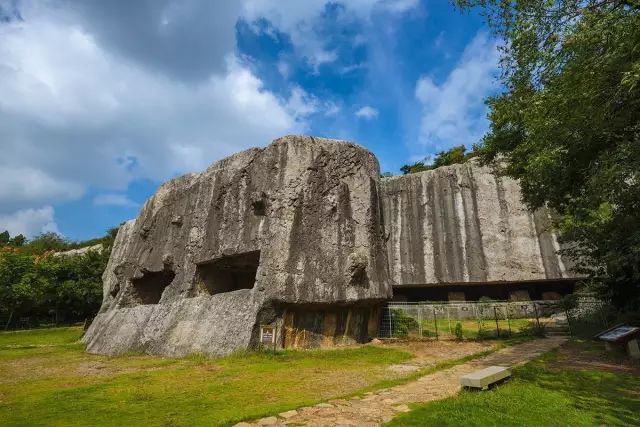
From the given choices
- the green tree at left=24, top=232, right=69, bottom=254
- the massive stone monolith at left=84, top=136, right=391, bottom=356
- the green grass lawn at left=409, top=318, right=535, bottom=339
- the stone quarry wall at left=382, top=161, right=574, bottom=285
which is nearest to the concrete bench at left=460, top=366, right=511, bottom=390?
the massive stone monolith at left=84, top=136, right=391, bottom=356

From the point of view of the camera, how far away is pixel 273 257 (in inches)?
659

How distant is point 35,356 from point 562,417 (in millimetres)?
23376

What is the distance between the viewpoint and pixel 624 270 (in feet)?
47.9

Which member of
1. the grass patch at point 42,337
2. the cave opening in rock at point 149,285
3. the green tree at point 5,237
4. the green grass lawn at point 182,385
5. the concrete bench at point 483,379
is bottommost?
the green grass lawn at point 182,385

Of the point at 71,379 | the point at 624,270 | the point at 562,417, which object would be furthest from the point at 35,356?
the point at 624,270

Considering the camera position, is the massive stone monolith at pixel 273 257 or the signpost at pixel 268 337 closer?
the signpost at pixel 268 337

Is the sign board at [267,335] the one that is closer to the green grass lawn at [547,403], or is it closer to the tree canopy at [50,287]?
the green grass lawn at [547,403]

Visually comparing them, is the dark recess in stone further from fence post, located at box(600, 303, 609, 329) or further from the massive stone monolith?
fence post, located at box(600, 303, 609, 329)

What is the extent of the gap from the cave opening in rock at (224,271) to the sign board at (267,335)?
14.2 feet

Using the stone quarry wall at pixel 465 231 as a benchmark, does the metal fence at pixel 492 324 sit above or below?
below

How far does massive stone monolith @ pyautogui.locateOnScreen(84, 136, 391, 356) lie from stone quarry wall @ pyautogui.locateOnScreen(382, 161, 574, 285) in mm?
12108

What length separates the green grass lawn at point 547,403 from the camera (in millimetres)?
6566

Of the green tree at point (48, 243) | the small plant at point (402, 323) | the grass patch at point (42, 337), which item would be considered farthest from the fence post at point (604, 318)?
the green tree at point (48, 243)

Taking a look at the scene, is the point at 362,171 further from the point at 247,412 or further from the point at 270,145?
the point at 247,412
